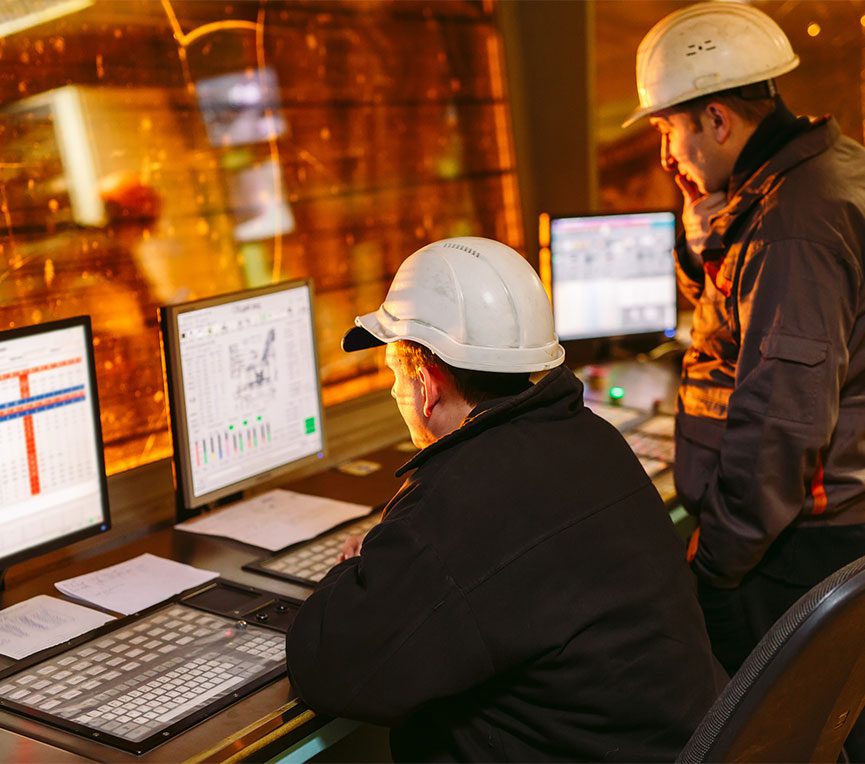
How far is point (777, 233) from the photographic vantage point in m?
2.04

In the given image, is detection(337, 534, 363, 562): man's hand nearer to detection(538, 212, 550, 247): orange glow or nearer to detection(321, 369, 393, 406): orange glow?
detection(321, 369, 393, 406): orange glow

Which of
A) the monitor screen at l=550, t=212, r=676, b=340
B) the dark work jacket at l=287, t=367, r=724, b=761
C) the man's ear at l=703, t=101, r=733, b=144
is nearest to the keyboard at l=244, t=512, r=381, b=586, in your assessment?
the dark work jacket at l=287, t=367, r=724, b=761

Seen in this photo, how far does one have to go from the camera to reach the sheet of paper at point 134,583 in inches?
75.7

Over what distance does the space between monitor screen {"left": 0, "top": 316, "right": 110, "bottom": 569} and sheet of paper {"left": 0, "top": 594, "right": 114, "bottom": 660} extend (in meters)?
0.09

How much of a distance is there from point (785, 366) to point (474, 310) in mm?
A: 685

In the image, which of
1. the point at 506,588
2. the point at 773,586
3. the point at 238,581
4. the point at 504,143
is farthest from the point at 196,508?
the point at 504,143

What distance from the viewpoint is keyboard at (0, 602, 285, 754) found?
1.52m

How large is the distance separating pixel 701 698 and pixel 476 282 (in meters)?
0.69

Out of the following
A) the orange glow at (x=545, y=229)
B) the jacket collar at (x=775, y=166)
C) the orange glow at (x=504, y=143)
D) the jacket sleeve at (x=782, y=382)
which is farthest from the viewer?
the orange glow at (x=504, y=143)

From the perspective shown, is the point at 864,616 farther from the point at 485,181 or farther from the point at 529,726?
the point at 485,181

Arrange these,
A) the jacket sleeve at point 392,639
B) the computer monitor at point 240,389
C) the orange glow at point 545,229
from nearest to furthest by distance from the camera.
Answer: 1. the jacket sleeve at point 392,639
2. the computer monitor at point 240,389
3. the orange glow at point 545,229

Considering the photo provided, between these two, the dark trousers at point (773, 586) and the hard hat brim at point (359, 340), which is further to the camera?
the dark trousers at point (773, 586)

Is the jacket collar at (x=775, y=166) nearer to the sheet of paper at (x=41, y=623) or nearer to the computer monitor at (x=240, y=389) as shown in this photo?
the computer monitor at (x=240, y=389)

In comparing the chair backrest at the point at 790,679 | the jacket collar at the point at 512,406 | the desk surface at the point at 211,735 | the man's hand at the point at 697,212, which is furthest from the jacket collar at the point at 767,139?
the desk surface at the point at 211,735
